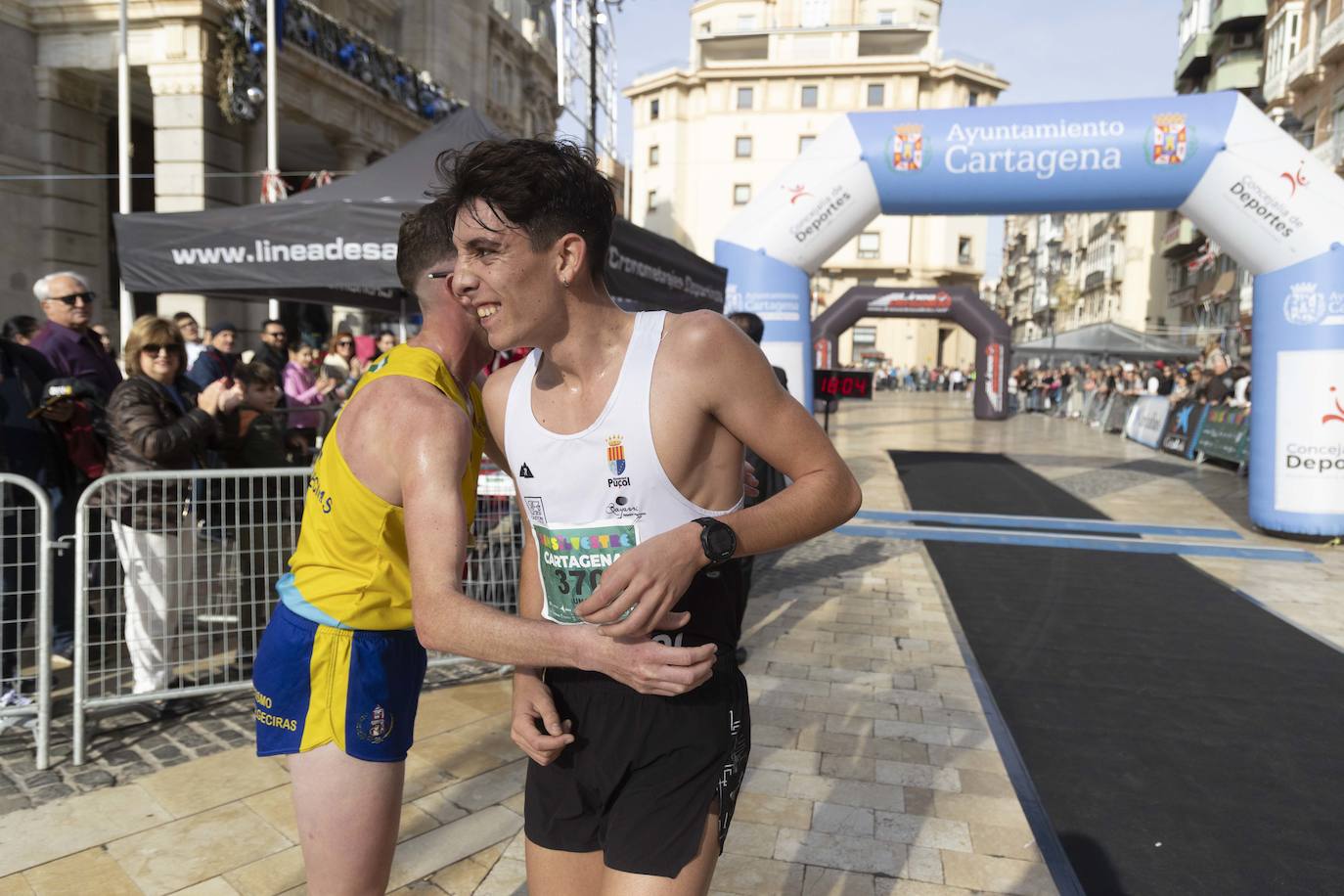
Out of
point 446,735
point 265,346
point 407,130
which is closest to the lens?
point 446,735

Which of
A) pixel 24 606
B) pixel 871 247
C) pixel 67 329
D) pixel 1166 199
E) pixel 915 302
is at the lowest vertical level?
pixel 24 606

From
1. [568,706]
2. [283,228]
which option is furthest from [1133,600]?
[283,228]

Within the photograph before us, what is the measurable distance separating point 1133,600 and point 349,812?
251 inches

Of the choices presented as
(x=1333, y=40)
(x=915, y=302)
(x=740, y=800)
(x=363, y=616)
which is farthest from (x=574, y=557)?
(x=1333, y=40)

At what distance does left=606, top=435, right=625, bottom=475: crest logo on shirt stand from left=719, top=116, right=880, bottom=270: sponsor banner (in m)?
8.90

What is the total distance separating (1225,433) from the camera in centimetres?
1440

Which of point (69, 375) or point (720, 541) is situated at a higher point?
point (69, 375)

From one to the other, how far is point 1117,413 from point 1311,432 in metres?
15.9

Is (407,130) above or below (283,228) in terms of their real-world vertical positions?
above

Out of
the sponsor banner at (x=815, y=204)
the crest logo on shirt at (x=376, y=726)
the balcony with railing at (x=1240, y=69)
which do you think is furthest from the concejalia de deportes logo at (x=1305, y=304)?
the balcony with railing at (x=1240, y=69)

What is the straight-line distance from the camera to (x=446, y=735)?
393 centimetres

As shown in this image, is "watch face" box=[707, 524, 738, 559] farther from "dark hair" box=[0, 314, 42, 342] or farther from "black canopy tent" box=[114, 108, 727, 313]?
"dark hair" box=[0, 314, 42, 342]

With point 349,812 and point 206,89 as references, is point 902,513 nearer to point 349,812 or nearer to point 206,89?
point 349,812

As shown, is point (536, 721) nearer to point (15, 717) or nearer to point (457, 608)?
point (457, 608)
